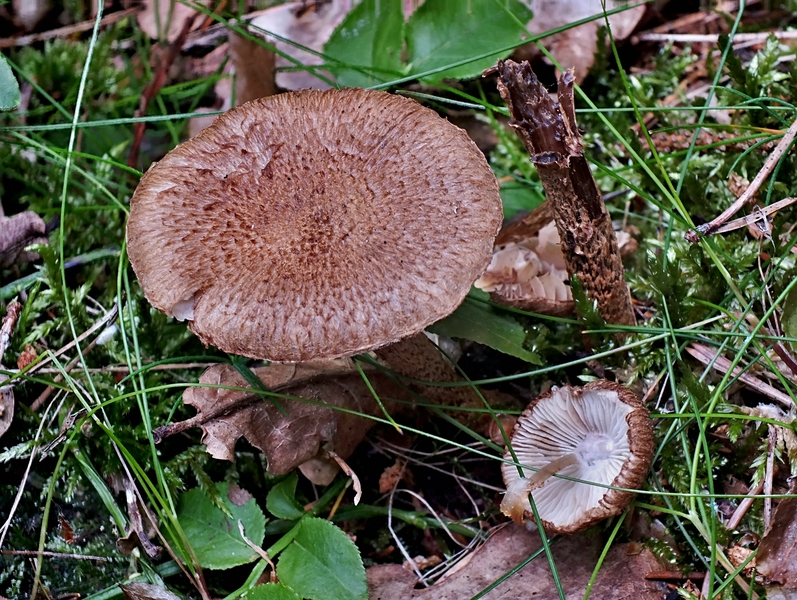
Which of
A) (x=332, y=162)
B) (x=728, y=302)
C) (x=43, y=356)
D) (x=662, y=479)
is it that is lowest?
(x=662, y=479)

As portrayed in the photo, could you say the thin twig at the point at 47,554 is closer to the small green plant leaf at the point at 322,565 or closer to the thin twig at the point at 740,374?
the small green plant leaf at the point at 322,565

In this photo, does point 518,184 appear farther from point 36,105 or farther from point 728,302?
point 36,105

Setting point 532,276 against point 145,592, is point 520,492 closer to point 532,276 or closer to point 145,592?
point 532,276

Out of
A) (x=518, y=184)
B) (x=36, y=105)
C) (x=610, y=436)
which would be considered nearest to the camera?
(x=610, y=436)

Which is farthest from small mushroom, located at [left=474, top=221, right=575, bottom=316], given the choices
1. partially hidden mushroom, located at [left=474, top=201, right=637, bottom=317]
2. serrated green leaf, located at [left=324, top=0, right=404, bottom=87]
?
serrated green leaf, located at [left=324, top=0, right=404, bottom=87]

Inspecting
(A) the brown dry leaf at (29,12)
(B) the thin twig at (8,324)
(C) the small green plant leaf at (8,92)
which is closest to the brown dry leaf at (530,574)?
(B) the thin twig at (8,324)

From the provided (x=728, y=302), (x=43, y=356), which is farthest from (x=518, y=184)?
(x=43, y=356)

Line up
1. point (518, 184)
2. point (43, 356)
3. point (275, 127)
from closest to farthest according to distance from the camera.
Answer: point (275, 127) → point (43, 356) → point (518, 184)
